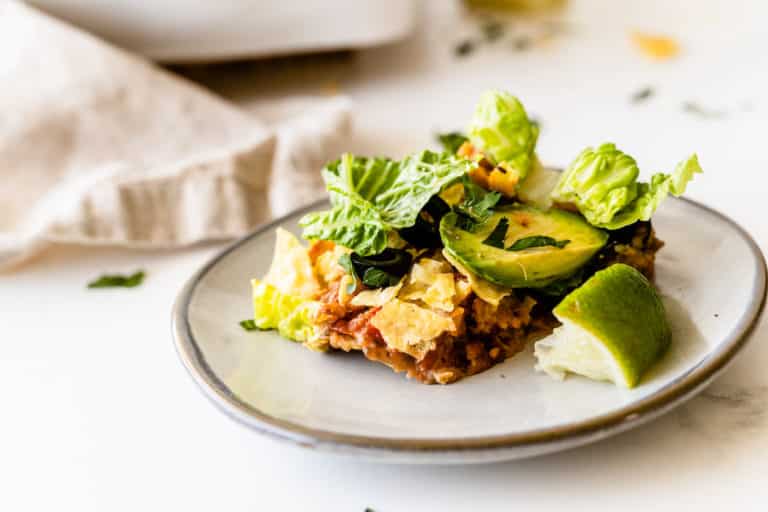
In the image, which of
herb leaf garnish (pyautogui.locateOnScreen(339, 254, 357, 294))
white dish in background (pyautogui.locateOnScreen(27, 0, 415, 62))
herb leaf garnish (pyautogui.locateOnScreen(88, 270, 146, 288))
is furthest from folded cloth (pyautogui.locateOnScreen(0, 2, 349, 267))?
herb leaf garnish (pyautogui.locateOnScreen(339, 254, 357, 294))

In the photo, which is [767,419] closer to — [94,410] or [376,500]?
[376,500]

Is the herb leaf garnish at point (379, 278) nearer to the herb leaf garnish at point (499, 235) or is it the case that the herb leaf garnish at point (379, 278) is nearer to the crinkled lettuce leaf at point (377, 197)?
the crinkled lettuce leaf at point (377, 197)

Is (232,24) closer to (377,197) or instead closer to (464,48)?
(464,48)

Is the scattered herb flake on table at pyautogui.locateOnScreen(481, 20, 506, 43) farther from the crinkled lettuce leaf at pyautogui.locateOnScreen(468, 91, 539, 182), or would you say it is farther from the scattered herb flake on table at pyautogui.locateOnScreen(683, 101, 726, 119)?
the crinkled lettuce leaf at pyautogui.locateOnScreen(468, 91, 539, 182)

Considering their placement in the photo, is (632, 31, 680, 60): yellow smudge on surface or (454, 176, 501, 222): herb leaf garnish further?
(632, 31, 680, 60): yellow smudge on surface

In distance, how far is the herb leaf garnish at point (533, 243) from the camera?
181cm

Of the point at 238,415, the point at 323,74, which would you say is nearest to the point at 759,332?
the point at 238,415

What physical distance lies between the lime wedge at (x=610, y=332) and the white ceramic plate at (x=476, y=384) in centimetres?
2

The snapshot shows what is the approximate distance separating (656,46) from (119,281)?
2.41m

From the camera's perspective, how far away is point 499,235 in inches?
72.2

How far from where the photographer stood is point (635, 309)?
5.51 ft

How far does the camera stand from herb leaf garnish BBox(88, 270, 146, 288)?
8.75 ft

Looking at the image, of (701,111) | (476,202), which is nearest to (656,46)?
(701,111)

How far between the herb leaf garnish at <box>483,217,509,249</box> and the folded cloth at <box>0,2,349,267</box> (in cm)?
108
